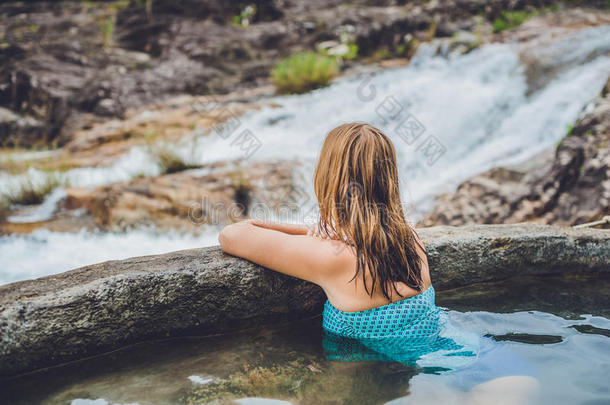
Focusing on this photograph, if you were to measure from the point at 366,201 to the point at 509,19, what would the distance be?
1117cm

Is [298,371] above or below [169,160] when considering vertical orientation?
above

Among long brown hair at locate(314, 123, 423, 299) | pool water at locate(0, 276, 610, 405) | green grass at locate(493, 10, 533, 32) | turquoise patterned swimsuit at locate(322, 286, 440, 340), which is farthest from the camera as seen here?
green grass at locate(493, 10, 533, 32)

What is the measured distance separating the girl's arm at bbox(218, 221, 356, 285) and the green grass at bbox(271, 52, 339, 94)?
24.5 feet

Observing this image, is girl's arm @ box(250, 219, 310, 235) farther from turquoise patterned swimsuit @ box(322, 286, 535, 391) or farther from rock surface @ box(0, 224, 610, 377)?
turquoise patterned swimsuit @ box(322, 286, 535, 391)

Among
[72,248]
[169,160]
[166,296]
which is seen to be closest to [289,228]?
[166,296]

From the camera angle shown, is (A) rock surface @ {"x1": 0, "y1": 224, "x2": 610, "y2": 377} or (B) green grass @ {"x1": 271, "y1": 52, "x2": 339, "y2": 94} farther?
(B) green grass @ {"x1": 271, "y1": 52, "x2": 339, "y2": 94}

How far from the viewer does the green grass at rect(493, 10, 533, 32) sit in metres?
10.3


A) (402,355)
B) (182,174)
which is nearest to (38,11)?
(182,174)

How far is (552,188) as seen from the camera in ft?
13.8

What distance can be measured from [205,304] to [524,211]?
3.49 m

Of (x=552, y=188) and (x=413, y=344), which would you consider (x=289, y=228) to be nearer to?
(x=413, y=344)

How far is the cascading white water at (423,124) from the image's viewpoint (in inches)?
183

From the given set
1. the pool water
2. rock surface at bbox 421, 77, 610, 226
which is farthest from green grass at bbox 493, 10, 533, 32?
the pool water

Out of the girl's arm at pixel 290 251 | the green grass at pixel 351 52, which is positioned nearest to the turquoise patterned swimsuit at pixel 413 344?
the girl's arm at pixel 290 251
